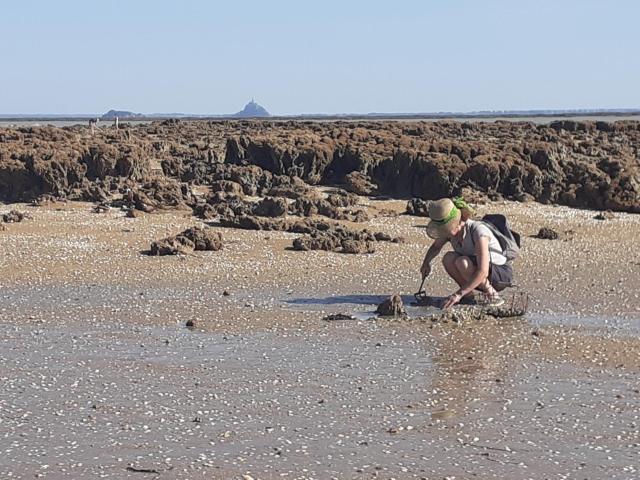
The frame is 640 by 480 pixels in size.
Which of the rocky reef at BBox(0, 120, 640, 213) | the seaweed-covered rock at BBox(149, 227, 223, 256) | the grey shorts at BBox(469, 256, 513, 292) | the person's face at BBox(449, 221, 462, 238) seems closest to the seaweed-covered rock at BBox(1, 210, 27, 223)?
the rocky reef at BBox(0, 120, 640, 213)

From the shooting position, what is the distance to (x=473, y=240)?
9.80 metres

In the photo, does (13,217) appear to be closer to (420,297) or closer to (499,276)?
(420,297)

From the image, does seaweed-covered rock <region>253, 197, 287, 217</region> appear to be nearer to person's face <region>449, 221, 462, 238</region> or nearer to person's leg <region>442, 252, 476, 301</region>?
person's leg <region>442, 252, 476, 301</region>

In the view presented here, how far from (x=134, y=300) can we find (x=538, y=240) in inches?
286

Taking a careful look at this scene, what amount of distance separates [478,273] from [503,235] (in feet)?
3.21

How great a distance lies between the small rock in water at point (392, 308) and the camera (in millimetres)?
9484

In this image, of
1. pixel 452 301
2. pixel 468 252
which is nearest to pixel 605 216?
pixel 468 252

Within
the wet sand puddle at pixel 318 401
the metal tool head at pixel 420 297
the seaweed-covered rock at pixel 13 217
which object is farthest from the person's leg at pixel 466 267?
the seaweed-covered rock at pixel 13 217

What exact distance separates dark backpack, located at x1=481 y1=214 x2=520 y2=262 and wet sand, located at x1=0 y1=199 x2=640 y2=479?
0.63m

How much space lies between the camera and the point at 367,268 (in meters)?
12.5

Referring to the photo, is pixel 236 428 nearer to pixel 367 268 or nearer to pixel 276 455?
pixel 276 455

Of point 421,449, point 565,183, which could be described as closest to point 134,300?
point 421,449

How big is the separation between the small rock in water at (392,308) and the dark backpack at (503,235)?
4.41ft

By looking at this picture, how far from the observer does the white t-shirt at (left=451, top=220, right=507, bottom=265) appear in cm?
977
